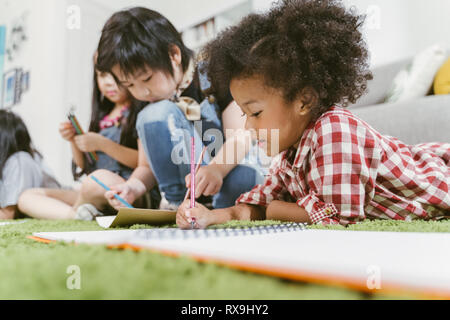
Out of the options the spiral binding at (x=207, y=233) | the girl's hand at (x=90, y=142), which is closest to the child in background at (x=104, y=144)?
the girl's hand at (x=90, y=142)

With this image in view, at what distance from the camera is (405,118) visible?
936 millimetres

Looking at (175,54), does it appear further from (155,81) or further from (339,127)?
(339,127)

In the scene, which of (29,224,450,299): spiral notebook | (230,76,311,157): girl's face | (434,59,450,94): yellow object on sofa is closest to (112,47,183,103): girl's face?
(230,76,311,157): girl's face

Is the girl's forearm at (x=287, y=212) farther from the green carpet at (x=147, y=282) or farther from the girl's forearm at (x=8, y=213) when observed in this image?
the girl's forearm at (x=8, y=213)

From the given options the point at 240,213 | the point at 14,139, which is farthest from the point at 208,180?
the point at 14,139

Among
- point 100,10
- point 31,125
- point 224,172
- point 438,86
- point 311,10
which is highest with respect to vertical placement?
point 100,10

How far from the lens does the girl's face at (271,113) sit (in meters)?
0.65

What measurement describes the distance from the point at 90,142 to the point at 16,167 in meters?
0.41

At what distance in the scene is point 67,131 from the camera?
1057 millimetres

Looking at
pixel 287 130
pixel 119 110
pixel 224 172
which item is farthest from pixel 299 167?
pixel 119 110

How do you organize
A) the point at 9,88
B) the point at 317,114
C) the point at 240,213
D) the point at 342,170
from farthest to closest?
1. the point at 9,88
2. the point at 240,213
3. the point at 317,114
4. the point at 342,170

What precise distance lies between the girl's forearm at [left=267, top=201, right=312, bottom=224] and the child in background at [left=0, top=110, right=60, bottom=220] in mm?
801
